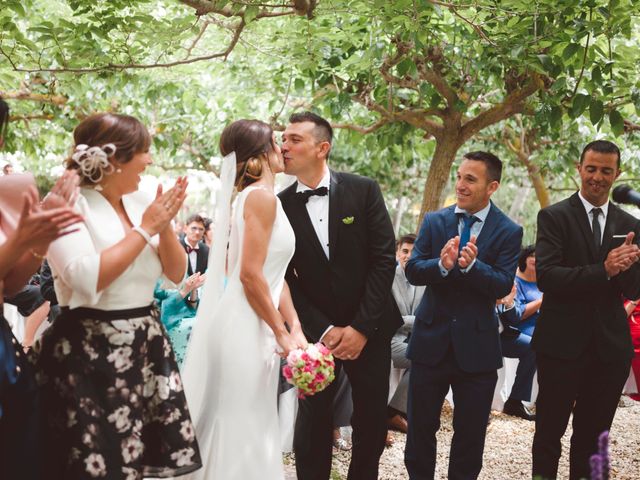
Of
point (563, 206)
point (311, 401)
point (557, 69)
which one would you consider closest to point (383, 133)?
point (557, 69)

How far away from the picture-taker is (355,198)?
13.2 ft

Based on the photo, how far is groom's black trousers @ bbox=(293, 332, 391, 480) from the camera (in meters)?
3.98

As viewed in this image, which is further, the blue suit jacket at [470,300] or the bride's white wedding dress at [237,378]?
the blue suit jacket at [470,300]

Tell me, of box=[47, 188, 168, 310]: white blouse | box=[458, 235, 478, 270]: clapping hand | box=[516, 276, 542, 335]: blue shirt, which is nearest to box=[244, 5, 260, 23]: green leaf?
box=[458, 235, 478, 270]: clapping hand

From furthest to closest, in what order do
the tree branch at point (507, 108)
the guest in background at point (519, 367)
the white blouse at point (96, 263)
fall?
the guest in background at point (519, 367) < the tree branch at point (507, 108) < the white blouse at point (96, 263)

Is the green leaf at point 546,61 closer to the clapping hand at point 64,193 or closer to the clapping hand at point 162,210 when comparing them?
the clapping hand at point 162,210

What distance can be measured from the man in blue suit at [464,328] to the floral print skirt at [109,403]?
1772 mm

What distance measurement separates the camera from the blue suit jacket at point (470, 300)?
4.07 metres

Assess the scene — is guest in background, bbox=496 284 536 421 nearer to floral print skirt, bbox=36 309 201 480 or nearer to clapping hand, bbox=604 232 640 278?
clapping hand, bbox=604 232 640 278

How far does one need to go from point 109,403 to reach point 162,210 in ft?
2.46

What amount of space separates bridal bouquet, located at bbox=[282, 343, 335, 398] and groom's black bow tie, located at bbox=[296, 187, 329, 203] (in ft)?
3.11

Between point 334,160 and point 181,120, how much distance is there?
5267mm

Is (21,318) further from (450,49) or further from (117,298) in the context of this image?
(117,298)

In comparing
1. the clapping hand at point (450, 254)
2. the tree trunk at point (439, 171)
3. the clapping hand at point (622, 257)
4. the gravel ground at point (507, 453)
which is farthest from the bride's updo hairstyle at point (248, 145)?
the tree trunk at point (439, 171)
